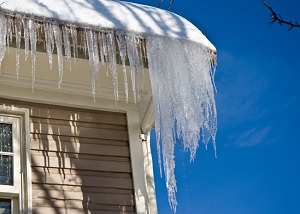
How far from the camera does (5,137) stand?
6.71 metres

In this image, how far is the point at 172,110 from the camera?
6734mm

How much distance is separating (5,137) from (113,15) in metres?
1.22

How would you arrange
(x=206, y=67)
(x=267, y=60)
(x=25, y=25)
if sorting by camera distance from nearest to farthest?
(x=25, y=25) → (x=206, y=67) → (x=267, y=60)

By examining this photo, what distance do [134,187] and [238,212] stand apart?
1200 centimetres

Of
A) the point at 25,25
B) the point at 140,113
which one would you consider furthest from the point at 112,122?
the point at 25,25

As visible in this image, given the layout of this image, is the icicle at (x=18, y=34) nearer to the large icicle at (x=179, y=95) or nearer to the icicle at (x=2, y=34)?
the icicle at (x=2, y=34)

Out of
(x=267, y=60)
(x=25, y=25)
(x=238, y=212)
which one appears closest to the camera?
(x=25, y=25)

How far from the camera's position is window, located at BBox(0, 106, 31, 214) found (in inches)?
253

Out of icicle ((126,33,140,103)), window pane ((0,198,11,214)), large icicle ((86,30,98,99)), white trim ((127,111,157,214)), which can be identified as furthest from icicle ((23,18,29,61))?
white trim ((127,111,157,214))

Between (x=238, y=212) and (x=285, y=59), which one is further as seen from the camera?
(x=285, y=59)

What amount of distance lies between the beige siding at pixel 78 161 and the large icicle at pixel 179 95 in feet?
1.23

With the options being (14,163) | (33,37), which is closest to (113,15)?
(33,37)

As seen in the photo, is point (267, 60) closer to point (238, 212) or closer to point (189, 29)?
point (238, 212)

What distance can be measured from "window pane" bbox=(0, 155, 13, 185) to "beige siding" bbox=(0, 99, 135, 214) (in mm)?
161
